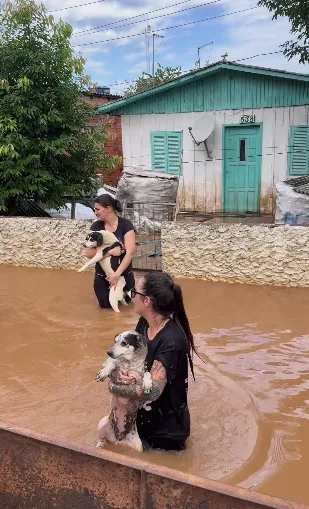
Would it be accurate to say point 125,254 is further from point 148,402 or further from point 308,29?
point 308,29

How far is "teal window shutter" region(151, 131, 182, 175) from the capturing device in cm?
Answer: 1395

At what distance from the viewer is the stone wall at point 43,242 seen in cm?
871

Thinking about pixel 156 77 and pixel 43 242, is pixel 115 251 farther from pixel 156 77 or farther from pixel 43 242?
pixel 156 77

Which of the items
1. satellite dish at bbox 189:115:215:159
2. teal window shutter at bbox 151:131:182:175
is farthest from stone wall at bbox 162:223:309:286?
teal window shutter at bbox 151:131:182:175

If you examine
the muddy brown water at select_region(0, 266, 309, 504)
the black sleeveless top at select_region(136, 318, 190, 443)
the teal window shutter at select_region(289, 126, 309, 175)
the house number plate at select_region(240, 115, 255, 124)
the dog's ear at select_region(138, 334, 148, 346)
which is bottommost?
the muddy brown water at select_region(0, 266, 309, 504)

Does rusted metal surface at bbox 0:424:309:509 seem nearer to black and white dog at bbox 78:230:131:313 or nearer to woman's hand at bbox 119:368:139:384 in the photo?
woman's hand at bbox 119:368:139:384

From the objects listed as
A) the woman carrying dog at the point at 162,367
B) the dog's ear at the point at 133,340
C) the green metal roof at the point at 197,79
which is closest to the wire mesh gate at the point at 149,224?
the green metal roof at the point at 197,79

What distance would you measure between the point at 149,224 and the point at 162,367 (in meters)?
8.15

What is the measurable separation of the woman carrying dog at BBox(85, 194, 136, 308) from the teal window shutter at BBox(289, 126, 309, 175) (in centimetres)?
752

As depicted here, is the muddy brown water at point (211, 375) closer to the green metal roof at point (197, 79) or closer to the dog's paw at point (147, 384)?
the dog's paw at point (147, 384)

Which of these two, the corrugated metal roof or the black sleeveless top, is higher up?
the corrugated metal roof

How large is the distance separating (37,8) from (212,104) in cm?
540

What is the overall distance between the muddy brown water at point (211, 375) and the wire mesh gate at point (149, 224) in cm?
140

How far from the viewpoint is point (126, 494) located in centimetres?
206
